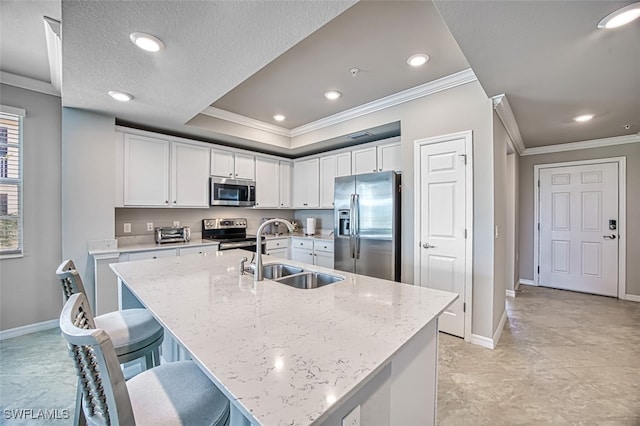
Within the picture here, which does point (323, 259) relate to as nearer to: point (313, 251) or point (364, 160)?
point (313, 251)

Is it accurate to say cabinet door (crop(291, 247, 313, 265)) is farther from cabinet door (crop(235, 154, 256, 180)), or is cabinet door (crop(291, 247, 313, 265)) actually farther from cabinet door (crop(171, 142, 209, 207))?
cabinet door (crop(171, 142, 209, 207))

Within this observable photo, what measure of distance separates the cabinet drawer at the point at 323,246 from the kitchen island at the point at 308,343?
8.06 ft

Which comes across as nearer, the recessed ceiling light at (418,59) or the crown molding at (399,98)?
the recessed ceiling light at (418,59)

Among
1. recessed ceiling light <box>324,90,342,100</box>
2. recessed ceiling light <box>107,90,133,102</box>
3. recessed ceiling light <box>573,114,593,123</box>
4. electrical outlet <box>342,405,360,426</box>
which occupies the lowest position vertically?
electrical outlet <box>342,405,360,426</box>

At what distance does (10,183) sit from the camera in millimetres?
2896

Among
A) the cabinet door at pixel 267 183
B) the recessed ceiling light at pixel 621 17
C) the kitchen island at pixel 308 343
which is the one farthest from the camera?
the cabinet door at pixel 267 183

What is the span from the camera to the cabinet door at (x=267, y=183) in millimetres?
→ 4680

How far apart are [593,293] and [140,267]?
6.26m

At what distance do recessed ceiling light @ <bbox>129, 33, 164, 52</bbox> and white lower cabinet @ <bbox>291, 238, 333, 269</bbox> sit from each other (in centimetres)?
315

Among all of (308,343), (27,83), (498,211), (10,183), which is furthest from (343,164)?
(10,183)

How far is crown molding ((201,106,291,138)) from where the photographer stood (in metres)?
3.66

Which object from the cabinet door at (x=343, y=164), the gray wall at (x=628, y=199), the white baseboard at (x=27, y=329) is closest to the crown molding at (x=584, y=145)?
the gray wall at (x=628, y=199)

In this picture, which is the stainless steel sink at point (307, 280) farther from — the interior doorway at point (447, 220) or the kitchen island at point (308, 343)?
the interior doorway at point (447, 220)


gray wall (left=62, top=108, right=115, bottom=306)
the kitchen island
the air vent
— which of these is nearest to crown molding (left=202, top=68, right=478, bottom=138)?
the air vent
